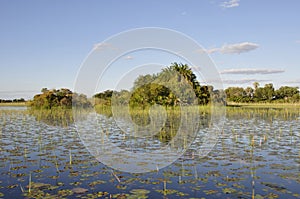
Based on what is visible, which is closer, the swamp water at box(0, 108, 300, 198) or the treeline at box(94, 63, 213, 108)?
the swamp water at box(0, 108, 300, 198)

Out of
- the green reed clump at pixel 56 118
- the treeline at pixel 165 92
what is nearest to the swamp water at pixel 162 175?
the green reed clump at pixel 56 118

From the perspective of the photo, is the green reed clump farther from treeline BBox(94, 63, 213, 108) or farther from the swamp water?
the swamp water

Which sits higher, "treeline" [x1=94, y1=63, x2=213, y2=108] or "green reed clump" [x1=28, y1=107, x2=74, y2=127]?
"treeline" [x1=94, y1=63, x2=213, y2=108]

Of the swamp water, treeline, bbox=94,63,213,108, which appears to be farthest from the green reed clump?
the swamp water

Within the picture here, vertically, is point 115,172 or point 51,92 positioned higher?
point 51,92

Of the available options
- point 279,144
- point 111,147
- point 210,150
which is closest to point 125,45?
point 111,147

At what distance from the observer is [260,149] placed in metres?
8.79

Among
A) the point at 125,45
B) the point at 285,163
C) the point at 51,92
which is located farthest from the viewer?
the point at 51,92

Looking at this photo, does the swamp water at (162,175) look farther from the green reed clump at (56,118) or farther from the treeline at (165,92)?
the treeline at (165,92)

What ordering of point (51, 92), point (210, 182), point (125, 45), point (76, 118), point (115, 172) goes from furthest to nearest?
point (51, 92), point (76, 118), point (125, 45), point (115, 172), point (210, 182)

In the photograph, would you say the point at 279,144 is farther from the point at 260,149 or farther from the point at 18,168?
the point at 18,168

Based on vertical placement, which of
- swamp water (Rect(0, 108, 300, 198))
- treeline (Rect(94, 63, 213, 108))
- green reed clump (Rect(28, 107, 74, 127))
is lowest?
swamp water (Rect(0, 108, 300, 198))

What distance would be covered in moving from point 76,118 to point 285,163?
49.8 feet

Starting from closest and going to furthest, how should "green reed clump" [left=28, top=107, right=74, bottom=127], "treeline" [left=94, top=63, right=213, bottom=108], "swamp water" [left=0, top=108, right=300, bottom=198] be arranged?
"swamp water" [left=0, top=108, right=300, bottom=198] → "green reed clump" [left=28, top=107, right=74, bottom=127] → "treeline" [left=94, top=63, right=213, bottom=108]
